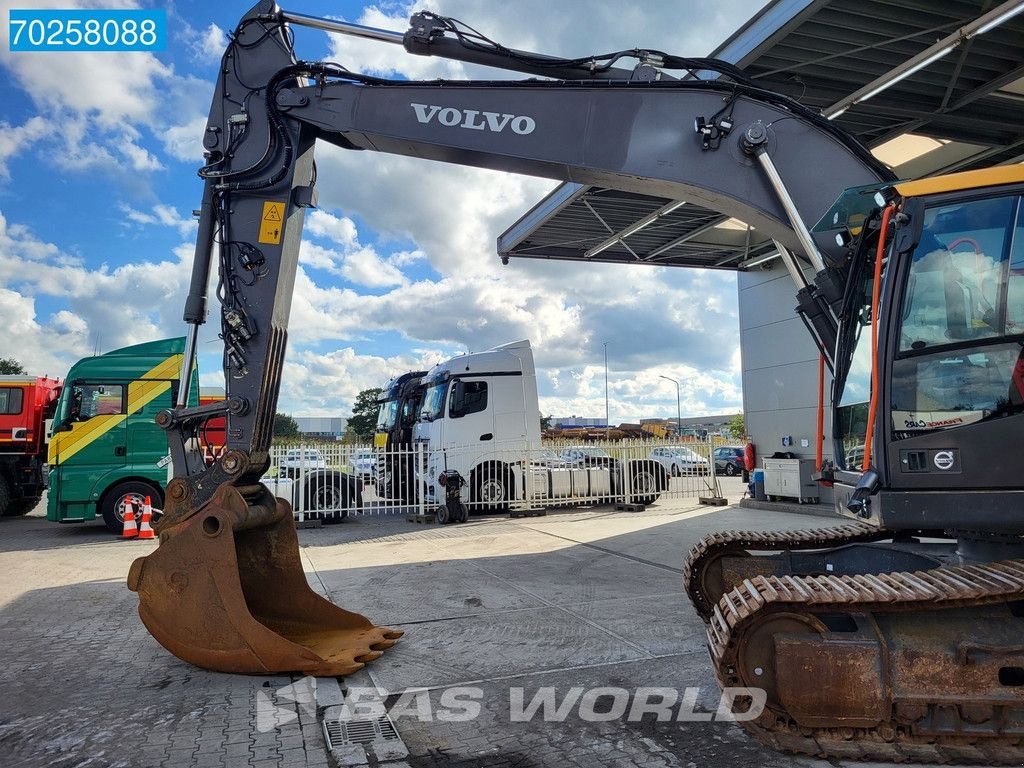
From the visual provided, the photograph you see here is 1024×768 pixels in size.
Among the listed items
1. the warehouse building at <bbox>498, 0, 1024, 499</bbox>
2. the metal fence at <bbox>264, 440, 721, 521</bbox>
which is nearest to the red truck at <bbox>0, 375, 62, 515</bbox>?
the metal fence at <bbox>264, 440, 721, 521</bbox>

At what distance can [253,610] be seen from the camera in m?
5.33

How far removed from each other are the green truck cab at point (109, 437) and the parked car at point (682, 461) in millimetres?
10896

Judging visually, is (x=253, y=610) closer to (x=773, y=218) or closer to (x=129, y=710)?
(x=129, y=710)

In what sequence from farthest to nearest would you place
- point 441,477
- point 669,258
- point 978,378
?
1. point 669,258
2. point 441,477
3. point 978,378

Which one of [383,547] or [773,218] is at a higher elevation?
[773,218]

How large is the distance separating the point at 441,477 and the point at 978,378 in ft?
36.5

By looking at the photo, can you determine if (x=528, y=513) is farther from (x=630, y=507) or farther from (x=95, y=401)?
(x=95, y=401)

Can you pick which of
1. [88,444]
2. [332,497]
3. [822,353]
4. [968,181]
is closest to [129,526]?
[88,444]

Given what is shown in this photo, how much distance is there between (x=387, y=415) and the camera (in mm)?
19109

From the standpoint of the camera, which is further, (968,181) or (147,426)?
(147,426)

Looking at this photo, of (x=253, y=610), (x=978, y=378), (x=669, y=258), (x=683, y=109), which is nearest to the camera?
(x=978, y=378)

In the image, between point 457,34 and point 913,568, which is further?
point 457,34

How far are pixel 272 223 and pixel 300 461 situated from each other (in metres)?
9.28

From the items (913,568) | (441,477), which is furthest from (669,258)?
(913,568)
